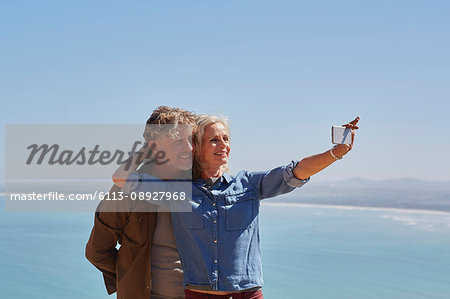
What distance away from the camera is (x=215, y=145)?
7.20 ft

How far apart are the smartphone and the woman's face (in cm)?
43

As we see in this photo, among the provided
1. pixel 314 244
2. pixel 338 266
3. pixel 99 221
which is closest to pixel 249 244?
pixel 99 221

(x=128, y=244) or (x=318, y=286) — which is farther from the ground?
(x=128, y=244)

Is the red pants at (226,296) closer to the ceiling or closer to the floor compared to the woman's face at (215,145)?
closer to the floor

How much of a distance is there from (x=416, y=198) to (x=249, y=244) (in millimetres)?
17874

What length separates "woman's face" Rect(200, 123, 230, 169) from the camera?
2.20m

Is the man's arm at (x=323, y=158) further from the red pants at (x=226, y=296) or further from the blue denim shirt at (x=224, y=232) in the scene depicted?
the red pants at (x=226, y=296)

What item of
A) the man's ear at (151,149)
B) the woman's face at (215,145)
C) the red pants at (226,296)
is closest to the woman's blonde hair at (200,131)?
the woman's face at (215,145)

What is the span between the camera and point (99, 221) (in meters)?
2.23

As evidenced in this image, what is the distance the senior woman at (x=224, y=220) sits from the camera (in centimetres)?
209

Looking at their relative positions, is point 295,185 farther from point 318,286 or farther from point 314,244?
point 314,244

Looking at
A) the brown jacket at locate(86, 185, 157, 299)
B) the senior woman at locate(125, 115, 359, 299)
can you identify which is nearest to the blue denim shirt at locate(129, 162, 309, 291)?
the senior woman at locate(125, 115, 359, 299)

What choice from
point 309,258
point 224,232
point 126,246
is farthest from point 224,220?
point 309,258

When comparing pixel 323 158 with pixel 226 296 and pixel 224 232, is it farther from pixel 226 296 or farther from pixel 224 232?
pixel 226 296
